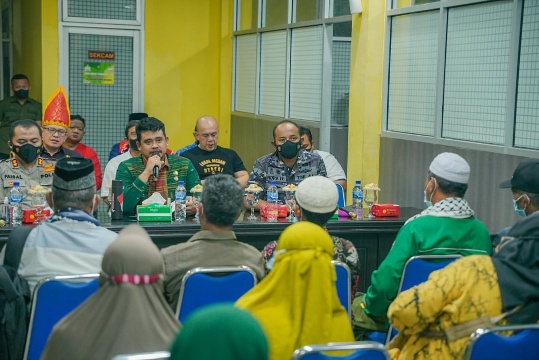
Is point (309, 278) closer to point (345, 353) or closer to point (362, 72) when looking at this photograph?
point (345, 353)

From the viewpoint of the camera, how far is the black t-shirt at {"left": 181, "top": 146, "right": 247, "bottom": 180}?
6.14m

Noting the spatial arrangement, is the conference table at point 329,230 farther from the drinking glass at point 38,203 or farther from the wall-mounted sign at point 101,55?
the wall-mounted sign at point 101,55

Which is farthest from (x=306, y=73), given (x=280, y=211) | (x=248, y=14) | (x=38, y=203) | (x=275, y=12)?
(x=38, y=203)

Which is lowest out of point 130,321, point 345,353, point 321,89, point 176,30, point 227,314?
point 345,353

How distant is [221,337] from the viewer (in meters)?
1.36

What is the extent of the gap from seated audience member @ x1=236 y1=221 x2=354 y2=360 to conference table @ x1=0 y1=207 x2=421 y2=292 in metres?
2.16

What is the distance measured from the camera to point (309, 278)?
239 cm

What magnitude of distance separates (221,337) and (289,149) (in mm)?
4007

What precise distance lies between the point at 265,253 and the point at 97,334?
131 cm

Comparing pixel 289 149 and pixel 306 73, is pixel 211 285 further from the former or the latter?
pixel 306 73

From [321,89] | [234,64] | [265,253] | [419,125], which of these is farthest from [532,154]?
[234,64]

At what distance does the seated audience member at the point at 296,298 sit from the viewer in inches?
94.0

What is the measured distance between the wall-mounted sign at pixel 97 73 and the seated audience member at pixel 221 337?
27.8 feet

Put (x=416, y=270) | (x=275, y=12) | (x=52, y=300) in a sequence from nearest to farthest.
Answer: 1. (x=52, y=300)
2. (x=416, y=270)
3. (x=275, y=12)
